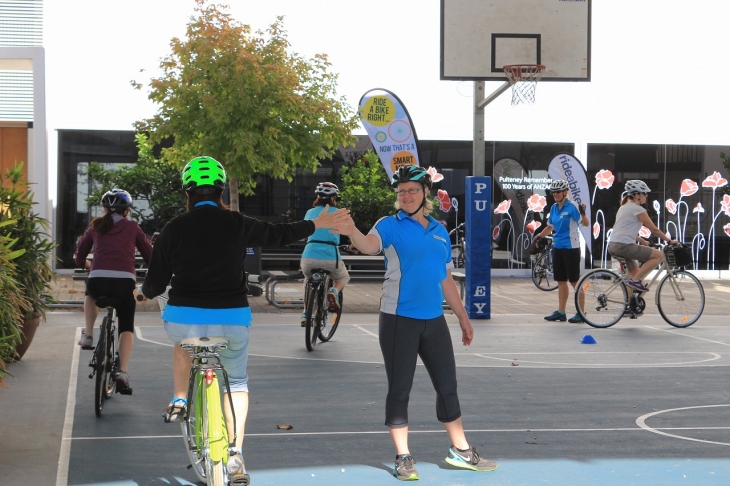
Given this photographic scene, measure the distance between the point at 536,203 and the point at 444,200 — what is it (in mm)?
2418

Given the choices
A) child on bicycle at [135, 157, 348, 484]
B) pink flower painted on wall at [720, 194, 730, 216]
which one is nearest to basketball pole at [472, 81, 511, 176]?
child on bicycle at [135, 157, 348, 484]

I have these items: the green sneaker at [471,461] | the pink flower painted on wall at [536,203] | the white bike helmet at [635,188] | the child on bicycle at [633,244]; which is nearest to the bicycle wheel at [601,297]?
the child on bicycle at [633,244]

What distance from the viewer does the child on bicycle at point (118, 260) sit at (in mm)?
7879

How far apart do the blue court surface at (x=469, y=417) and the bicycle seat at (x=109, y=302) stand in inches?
31.6

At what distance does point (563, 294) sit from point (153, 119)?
28.3 feet

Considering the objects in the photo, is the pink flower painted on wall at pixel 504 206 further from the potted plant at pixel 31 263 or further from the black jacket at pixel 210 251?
the black jacket at pixel 210 251

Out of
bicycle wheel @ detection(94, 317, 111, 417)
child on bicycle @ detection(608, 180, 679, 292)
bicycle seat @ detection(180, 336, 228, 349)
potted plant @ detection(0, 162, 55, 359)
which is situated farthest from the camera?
child on bicycle @ detection(608, 180, 679, 292)

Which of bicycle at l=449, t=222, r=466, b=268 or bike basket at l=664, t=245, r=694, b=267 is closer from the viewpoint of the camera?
bike basket at l=664, t=245, r=694, b=267

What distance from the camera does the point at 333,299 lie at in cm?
1146

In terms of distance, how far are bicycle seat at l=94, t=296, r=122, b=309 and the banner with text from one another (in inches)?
730

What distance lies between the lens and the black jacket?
5.13m

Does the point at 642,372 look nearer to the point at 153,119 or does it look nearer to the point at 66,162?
the point at 153,119

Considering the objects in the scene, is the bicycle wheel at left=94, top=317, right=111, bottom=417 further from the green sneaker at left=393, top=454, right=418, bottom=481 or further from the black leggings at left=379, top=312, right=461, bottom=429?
the green sneaker at left=393, top=454, right=418, bottom=481

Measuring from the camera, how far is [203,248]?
5145mm
